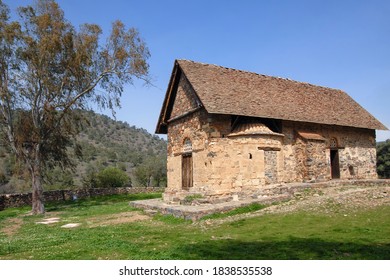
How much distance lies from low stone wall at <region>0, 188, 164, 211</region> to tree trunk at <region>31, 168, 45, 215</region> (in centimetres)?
638

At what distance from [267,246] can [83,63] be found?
1730 centimetres

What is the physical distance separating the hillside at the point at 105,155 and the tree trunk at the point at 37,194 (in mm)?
15473

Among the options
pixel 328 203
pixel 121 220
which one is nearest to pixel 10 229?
pixel 121 220

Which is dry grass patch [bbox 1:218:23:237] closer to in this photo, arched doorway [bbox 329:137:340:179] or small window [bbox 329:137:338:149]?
small window [bbox 329:137:338:149]

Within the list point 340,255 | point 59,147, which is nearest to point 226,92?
point 340,255

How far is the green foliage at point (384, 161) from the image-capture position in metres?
38.1

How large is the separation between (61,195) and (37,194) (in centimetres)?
947

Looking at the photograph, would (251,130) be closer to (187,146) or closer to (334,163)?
(187,146)

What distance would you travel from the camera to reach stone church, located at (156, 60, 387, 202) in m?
16.4

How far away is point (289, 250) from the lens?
689 centimetres

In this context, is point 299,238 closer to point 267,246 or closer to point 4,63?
point 267,246

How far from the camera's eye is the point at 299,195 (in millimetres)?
15281

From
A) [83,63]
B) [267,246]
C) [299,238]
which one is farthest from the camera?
[83,63]
